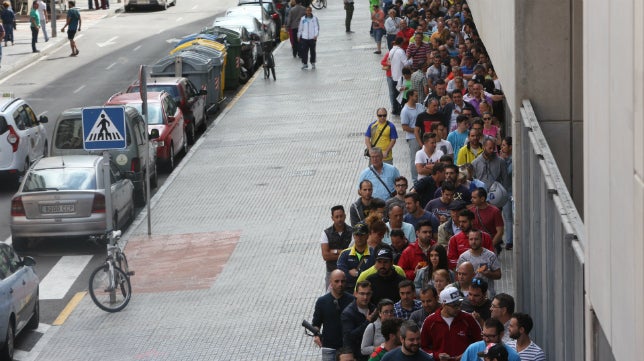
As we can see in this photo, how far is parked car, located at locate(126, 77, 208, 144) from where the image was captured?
29.6 meters

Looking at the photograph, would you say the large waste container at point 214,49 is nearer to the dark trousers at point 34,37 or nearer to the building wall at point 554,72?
the dark trousers at point 34,37

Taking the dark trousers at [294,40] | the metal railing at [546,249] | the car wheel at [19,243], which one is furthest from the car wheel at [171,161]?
the metal railing at [546,249]

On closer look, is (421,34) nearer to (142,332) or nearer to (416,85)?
(416,85)

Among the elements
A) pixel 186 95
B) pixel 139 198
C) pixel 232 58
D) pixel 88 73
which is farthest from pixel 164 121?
pixel 88 73

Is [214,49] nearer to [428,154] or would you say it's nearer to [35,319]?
[428,154]

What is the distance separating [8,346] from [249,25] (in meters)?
27.0

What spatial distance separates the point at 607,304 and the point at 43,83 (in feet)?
116

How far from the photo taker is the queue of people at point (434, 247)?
35.1 ft

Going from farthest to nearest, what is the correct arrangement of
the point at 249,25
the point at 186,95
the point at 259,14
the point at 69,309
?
the point at 259,14, the point at 249,25, the point at 186,95, the point at 69,309

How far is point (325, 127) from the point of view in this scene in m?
30.8

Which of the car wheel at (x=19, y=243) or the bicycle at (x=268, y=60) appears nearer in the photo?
the car wheel at (x=19, y=243)

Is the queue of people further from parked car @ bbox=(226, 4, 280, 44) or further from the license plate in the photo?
parked car @ bbox=(226, 4, 280, 44)

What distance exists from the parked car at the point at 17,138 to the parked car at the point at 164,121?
1626 millimetres

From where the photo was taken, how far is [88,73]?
42469 millimetres
